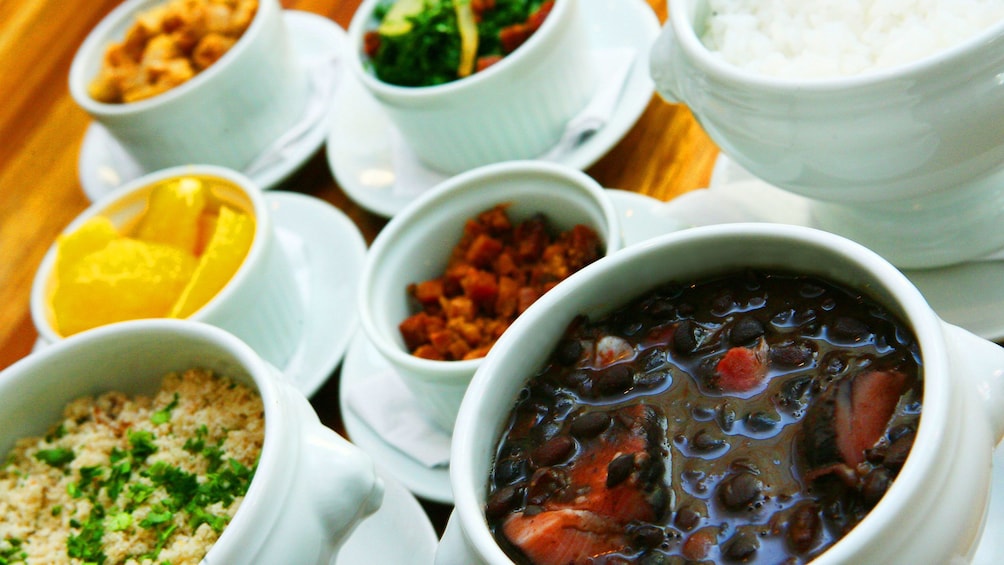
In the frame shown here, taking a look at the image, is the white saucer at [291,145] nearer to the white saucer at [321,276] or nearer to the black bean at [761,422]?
the white saucer at [321,276]

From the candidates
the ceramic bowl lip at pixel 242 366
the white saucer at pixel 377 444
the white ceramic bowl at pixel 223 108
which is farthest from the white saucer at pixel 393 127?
the ceramic bowl lip at pixel 242 366

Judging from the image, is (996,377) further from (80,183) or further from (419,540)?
(80,183)

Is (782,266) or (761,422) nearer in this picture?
(761,422)

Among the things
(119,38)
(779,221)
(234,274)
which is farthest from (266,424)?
(119,38)

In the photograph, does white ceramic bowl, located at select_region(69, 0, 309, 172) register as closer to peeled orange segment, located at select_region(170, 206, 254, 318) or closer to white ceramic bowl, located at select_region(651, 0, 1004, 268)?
peeled orange segment, located at select_region(170, 206, 254, 318)

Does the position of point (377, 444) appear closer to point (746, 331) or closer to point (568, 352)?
point (568, 352)
